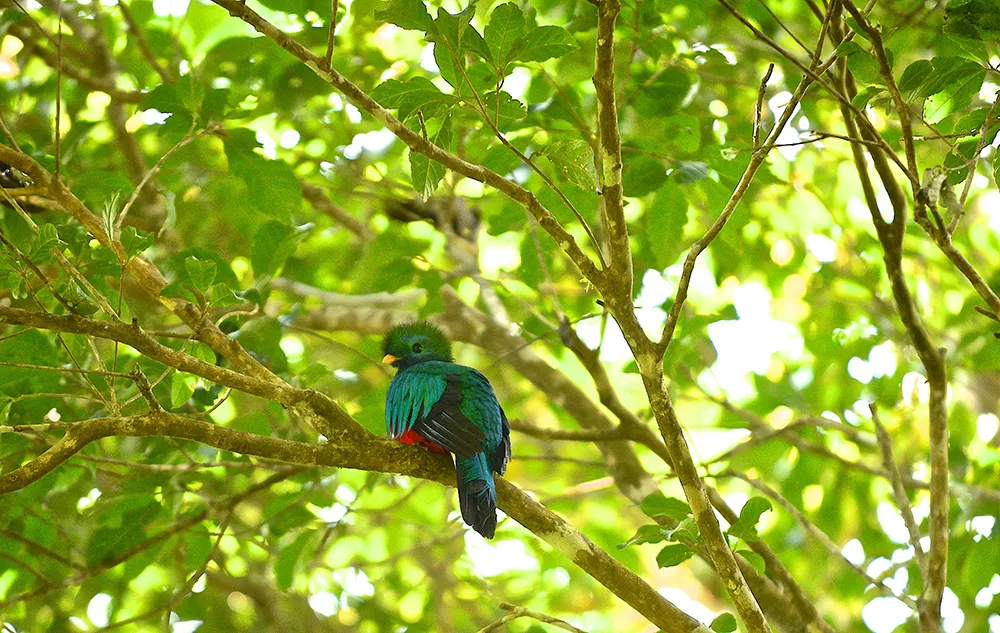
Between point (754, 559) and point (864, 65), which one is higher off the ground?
point (864, 65)

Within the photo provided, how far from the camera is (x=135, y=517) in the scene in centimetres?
370

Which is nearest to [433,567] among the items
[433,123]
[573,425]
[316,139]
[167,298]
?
[573,425]

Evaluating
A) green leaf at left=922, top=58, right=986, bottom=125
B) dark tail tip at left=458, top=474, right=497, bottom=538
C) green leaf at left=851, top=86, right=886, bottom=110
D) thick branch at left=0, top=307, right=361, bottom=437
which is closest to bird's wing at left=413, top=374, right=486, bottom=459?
dark tail tip at left=458, top=474, right=497, bottom=538

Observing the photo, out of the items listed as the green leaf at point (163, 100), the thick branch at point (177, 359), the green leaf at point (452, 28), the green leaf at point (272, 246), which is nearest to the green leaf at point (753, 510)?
the thick branch at point (177, 359)

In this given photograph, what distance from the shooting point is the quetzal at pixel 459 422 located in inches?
114

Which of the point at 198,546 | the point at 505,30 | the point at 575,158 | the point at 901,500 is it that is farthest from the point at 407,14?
the point at 198,546

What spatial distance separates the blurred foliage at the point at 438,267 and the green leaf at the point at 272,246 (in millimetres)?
11

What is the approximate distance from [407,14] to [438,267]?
8.79 ft

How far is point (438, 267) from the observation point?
15.9 ft

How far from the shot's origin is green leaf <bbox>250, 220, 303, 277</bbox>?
361cm

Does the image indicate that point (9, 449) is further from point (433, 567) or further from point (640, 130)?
point (433, 567)

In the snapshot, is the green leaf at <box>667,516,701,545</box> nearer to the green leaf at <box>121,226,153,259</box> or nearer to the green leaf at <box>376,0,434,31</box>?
the green leaf at <box>376,0,434,31</box>

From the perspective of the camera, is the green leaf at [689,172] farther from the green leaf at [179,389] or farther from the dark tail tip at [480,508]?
the green leaf at [179,389]

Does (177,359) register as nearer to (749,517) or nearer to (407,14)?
(407,14)
